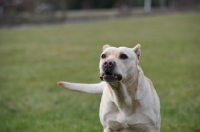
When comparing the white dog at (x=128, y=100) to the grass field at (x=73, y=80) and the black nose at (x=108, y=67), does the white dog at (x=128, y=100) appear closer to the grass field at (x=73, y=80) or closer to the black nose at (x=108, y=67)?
the black nose at (x=108, y=67)

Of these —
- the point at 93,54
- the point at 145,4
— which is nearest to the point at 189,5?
the point at 145,4

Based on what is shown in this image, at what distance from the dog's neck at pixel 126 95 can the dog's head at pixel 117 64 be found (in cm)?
12

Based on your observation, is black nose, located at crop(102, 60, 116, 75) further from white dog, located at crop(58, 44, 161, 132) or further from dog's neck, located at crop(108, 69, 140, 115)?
dog's neck, located at crop(108, 69, 140, 115)

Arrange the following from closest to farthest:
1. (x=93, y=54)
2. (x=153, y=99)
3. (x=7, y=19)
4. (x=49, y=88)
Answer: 1. (x=153, y=99)
2. (x=49, y=88)
3. (x=93, y=54)
4. (x=7, y=19)

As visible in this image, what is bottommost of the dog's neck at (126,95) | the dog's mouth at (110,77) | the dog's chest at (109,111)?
the dog's chest at (109,111)

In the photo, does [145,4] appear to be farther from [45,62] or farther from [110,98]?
[110,98]

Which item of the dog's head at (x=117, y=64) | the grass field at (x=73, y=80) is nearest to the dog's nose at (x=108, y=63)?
the dog's head at (x=117, y=64)

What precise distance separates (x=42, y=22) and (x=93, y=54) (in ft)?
86.6

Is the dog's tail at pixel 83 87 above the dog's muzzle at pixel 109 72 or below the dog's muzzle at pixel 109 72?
below

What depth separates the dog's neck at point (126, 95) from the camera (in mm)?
4426

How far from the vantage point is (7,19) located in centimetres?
4119

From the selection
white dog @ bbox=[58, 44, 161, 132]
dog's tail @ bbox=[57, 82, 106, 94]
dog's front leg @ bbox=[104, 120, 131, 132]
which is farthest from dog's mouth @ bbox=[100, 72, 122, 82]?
dog's tail @ bbox=[57, 82, 106, 94]

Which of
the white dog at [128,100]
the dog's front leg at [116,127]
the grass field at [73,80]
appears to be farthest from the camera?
the grass field at [73,80]

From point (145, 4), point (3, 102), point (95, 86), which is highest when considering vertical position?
point (95, 86)
